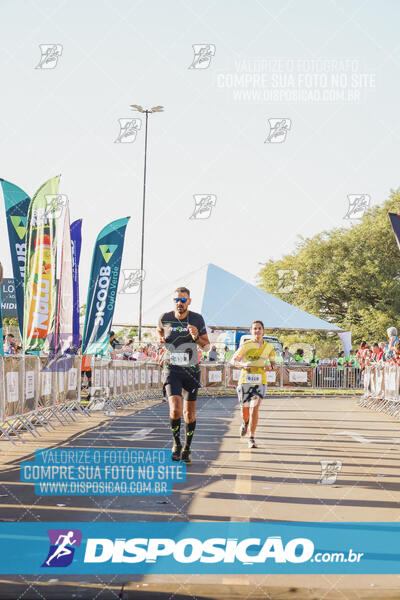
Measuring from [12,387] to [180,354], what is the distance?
3383 mm

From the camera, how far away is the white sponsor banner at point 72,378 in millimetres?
16938

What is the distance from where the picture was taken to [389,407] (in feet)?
74.9

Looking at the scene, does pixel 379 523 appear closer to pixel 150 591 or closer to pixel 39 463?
pixel 150 591

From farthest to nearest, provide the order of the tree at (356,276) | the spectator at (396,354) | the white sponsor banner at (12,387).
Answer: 1. the tree at (356,276)
2. the spectator at (396,354)
3. the white sponsor banner at (12,387)

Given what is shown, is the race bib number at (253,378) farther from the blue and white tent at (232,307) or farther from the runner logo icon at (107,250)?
the blue and white tent at (232,307)

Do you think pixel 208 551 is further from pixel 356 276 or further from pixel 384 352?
pixel 356 276


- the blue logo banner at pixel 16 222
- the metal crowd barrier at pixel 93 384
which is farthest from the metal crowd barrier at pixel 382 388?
the blue logo banner at pixel 16 222

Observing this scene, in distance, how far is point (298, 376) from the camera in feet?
122

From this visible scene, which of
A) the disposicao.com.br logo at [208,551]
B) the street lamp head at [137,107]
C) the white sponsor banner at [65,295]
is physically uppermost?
the street lamp head at [137,107]

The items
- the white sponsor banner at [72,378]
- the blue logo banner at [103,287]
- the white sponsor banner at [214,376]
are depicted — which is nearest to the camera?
the white sponsor banner at [72,378]

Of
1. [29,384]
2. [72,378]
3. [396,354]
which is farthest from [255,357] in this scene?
[396,354]

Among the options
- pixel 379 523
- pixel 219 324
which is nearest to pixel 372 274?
pixel 219 324

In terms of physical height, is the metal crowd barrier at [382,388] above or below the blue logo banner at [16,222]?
below

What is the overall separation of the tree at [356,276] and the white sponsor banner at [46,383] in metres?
46.5
